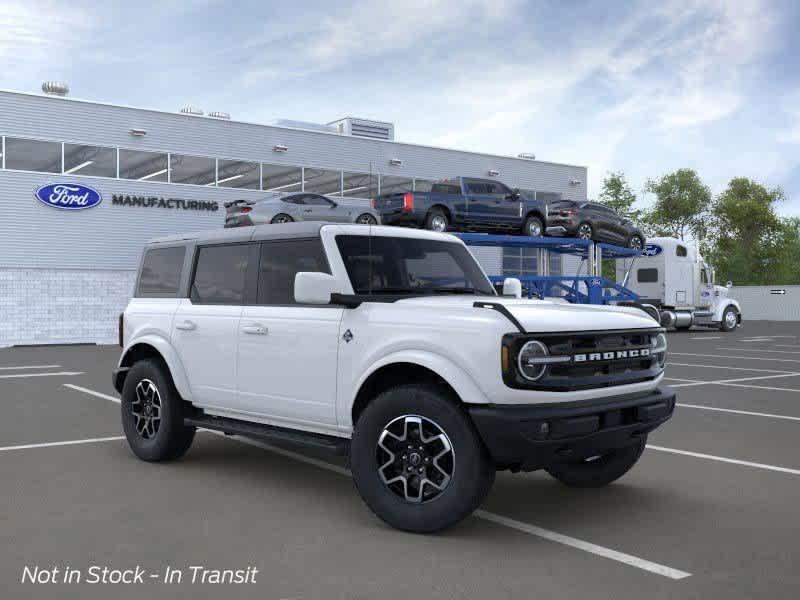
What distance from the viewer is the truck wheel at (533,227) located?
79.2ft

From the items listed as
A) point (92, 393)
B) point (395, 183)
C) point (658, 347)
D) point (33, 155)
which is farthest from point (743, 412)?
point (395, 183)

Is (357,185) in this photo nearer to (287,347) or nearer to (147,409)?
(147,409)

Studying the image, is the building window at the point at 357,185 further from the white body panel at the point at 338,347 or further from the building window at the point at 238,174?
the white body panel at the point at 338,347

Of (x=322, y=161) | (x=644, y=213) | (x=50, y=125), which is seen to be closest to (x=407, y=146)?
(x=322, y=161)

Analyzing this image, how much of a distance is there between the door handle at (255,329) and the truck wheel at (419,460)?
124cm

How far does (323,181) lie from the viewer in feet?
111

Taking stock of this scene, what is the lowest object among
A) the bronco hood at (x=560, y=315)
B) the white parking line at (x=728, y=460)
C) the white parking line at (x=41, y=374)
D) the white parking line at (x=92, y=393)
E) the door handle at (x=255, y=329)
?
the white parking line at (x=41, y=374)

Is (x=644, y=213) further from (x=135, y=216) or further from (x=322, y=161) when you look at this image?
(x=135, y=216)

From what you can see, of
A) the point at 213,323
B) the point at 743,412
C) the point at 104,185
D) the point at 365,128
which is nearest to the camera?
the point at 213,323

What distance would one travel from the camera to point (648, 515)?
545 centimetres

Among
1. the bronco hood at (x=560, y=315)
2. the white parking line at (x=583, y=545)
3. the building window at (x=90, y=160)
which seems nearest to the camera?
the white parking line at (x=583, y=545)

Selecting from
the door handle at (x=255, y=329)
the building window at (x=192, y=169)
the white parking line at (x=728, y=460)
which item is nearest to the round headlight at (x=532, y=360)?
the door handle at (x=255, y=329)

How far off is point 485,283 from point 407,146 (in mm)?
30313

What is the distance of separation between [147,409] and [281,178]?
26.6m
